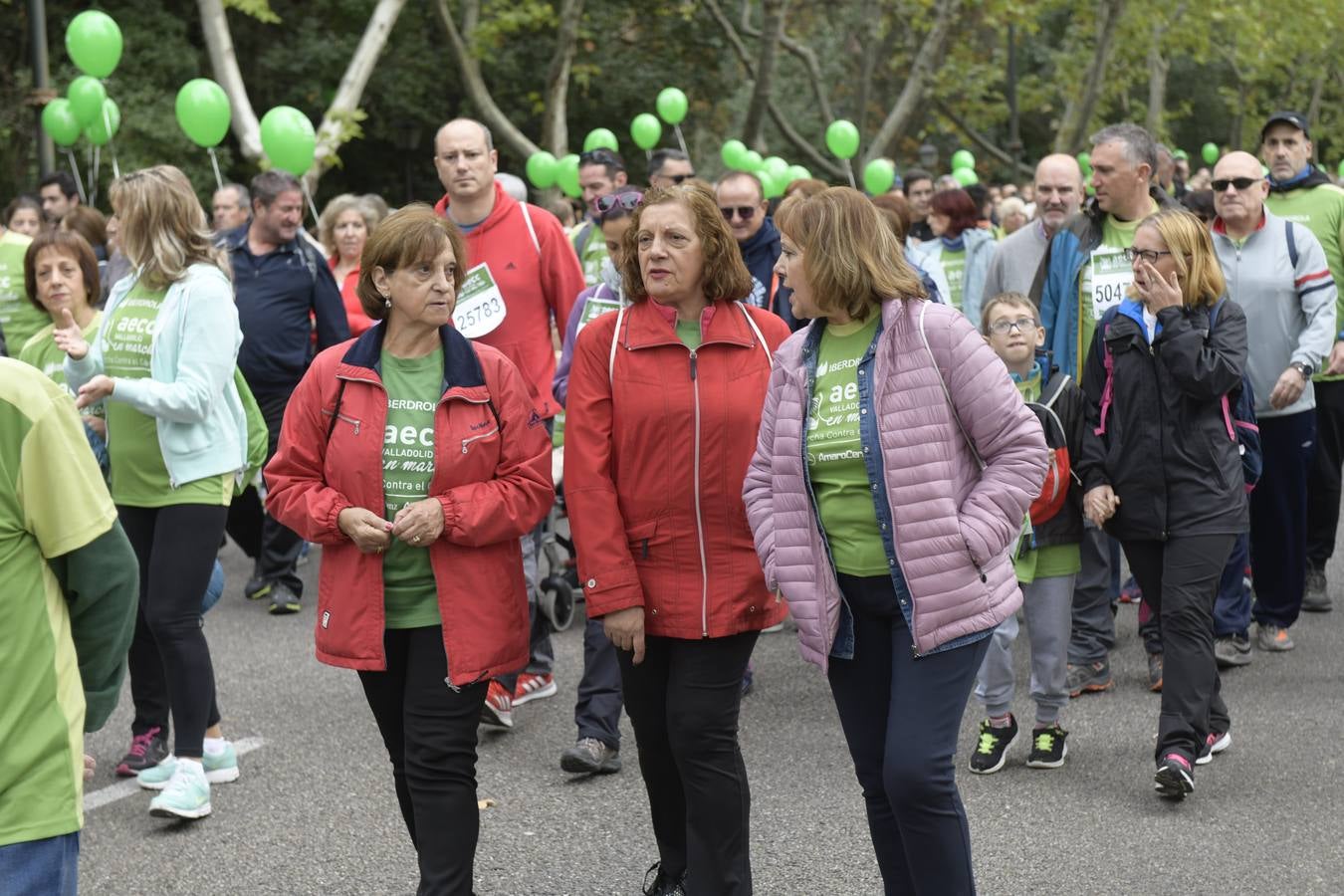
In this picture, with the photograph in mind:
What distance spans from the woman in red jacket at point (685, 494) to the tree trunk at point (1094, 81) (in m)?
23.5

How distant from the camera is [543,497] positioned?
14.4 feet

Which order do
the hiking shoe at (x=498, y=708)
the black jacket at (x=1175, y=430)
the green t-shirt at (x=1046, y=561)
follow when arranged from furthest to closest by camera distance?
the hiking shoe at (x=498, y=708)
the green t-shirt at (x=1046, y=561)
the black jacket at (x=1175, y=430)

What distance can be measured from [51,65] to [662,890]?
72.6ft

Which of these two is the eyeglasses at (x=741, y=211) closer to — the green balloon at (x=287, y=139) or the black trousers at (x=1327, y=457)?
the black trousers at (x=1327, y=457)

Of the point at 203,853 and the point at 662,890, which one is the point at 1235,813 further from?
the point at 203,853

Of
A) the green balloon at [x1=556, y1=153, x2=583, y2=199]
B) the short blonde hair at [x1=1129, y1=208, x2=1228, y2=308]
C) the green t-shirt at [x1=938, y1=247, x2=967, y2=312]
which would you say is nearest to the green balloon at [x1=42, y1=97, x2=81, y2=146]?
the green balloon at [x1=556, y1=153, x2=583, y2=199]

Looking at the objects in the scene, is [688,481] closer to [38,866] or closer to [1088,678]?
[38,866]

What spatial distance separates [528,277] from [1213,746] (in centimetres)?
313

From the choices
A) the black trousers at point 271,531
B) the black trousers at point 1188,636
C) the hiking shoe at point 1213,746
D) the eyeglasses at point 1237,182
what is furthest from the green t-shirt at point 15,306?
the hiking shoe at point 1213,746

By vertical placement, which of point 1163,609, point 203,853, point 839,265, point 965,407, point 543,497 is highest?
point 839,265

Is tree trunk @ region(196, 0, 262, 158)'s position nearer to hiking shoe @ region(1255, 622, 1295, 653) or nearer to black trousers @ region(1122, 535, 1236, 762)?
hiking shoe @ region(1255, 622, 1295, 653)

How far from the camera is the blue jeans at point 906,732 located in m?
3.77

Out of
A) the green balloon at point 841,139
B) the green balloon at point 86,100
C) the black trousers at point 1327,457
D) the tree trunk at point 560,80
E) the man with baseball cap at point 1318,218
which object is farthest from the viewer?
the tree trunk at point 560,80

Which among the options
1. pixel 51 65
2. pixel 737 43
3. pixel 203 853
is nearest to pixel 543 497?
pixel 203 853
